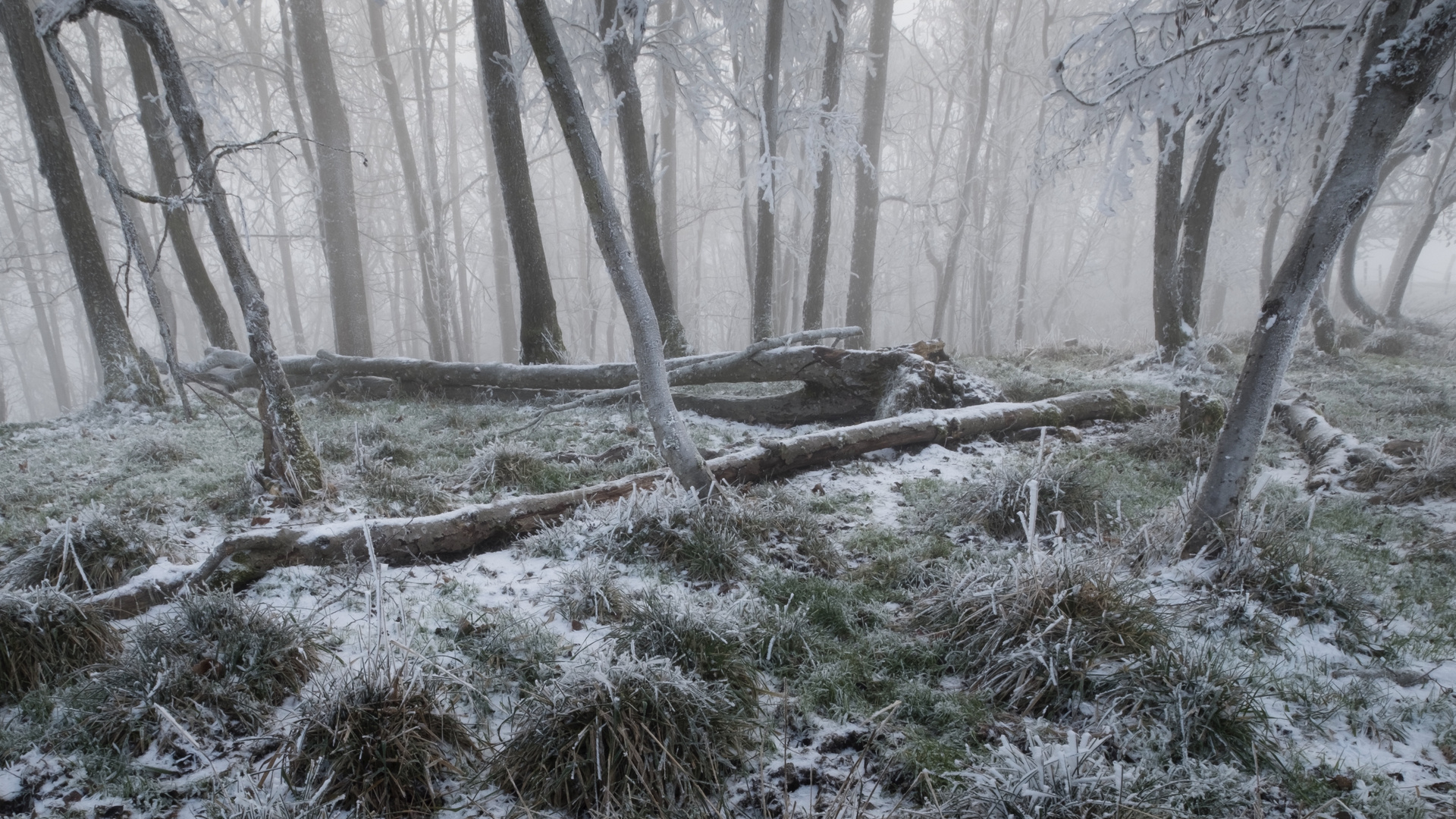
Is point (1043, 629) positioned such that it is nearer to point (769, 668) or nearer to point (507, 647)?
point (769, 668)

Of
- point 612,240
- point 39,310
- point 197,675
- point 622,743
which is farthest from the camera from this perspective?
point 39,310

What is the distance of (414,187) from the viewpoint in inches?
602

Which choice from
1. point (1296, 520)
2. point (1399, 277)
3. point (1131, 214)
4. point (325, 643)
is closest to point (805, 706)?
point (325, 643)

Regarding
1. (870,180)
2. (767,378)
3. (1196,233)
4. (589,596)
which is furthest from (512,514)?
(870,180)

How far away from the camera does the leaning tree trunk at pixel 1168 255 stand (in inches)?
369

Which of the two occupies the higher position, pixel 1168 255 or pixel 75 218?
pixel 75 218

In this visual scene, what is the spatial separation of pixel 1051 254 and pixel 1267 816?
44.6 m

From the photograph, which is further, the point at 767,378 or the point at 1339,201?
the point at 767,378

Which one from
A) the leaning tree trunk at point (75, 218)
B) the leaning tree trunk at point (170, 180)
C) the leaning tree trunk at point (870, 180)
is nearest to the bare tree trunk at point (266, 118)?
the leaning tree trunk at point (170, 180)

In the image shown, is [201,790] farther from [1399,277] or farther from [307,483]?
[1399,277]

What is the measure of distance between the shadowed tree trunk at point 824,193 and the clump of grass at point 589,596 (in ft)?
25.5

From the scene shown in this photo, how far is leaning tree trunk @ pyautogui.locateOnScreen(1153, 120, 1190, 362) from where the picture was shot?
938cm

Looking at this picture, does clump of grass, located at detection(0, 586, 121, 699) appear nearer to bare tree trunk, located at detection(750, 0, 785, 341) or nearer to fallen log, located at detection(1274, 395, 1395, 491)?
fallen log, located at detection(1274, 395, 1395, 491)

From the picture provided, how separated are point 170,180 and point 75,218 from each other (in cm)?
186
